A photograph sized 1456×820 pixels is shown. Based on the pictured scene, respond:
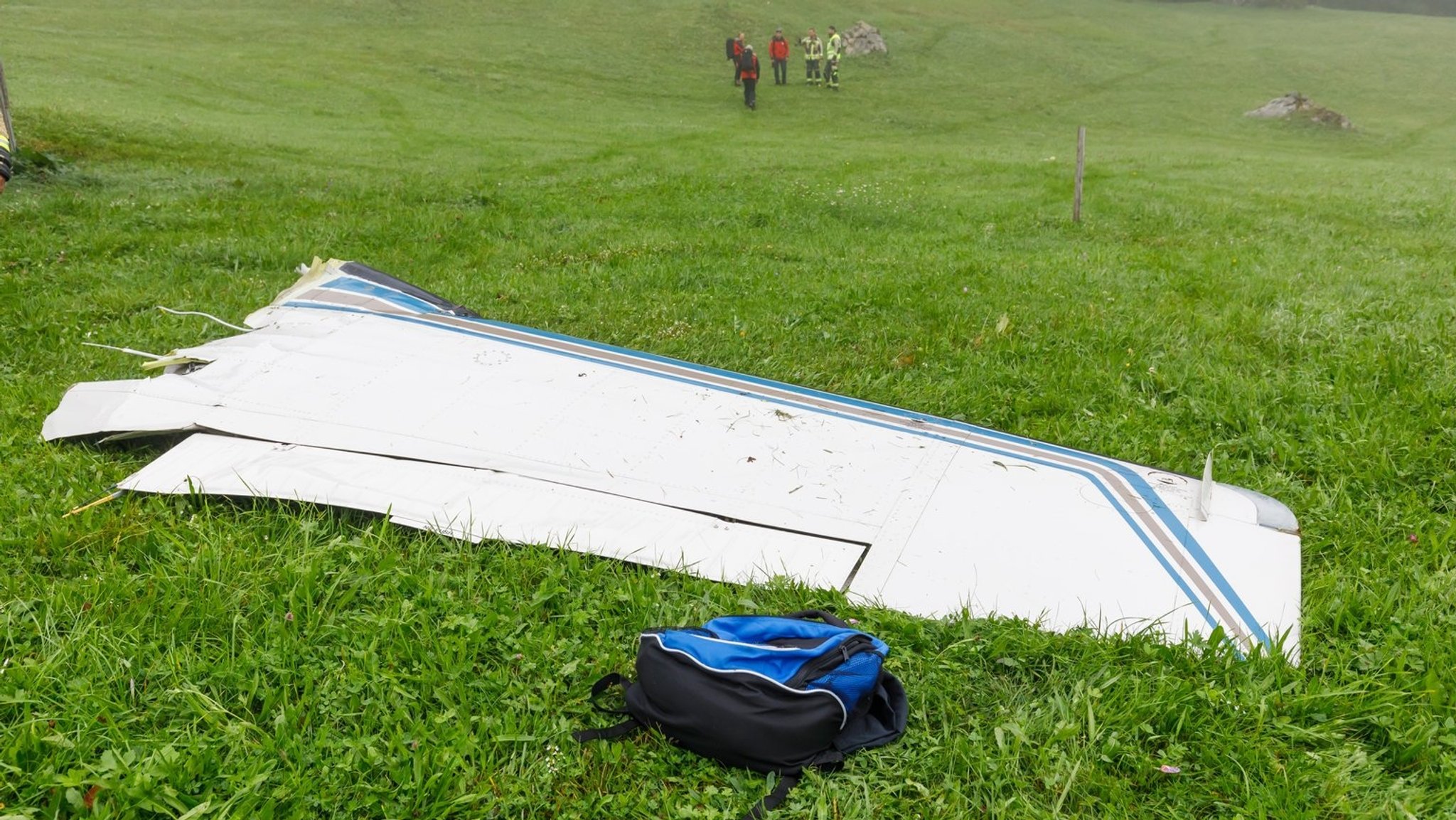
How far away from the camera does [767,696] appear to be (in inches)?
98.7

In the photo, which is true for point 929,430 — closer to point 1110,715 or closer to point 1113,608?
point 1113,608

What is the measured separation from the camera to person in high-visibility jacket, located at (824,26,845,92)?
3023 centimetres

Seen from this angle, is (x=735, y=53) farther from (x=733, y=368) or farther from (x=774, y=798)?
(x=774, y=798)

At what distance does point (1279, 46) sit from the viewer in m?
41.3

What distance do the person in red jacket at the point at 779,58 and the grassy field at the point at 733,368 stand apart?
53.2ft

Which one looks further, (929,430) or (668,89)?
(668,89)

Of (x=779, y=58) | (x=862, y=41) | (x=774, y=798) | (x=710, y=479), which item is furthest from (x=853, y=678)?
(x=862, y=41)

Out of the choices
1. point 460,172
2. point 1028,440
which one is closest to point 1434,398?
point 1028,440

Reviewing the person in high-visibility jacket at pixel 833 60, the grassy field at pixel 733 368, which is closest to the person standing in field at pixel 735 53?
the person in high-visibility jacket at pixel 833 60

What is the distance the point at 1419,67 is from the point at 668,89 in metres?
33.3

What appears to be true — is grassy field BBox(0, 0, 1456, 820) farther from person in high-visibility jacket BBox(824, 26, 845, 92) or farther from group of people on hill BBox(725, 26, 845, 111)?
person in high-visibility jacket BBox(824, 26, 845, 92)

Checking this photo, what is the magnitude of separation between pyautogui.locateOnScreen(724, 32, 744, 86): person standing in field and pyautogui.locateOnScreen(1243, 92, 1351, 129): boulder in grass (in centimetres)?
1753

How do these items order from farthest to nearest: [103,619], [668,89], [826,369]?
[668,89]
[826,369]
[103,619]

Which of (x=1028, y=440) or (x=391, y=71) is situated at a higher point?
(x=391, y=71)
